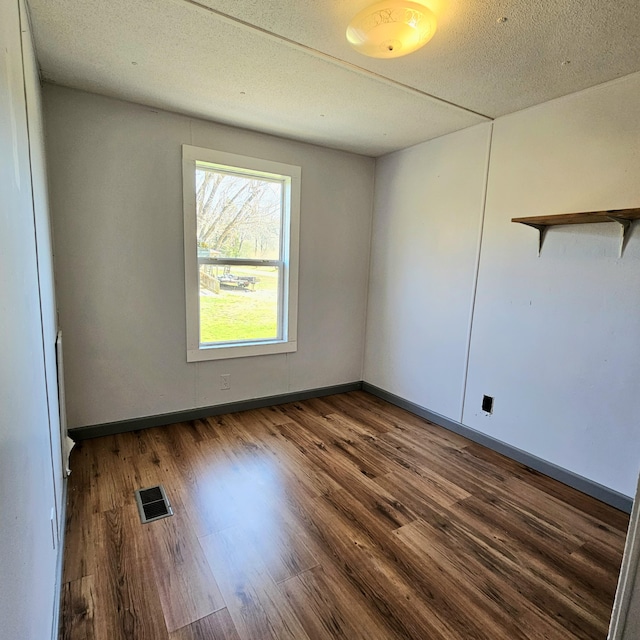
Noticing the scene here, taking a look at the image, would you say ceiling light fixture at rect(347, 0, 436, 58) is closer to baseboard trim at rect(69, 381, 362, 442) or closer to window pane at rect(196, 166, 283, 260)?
window pane at rect(196, 166, 283, 260)

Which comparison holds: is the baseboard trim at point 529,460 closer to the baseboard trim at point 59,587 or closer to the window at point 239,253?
the window at point 239,253

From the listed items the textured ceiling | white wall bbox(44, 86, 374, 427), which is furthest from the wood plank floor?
the textured ceiling

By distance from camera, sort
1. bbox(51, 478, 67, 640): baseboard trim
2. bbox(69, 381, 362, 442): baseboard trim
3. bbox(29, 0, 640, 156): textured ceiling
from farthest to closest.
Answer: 1. bbox(69, 381, 362, 442): baseboard trim
2. bbox(29, 0, 640, 156): textured ceiling
3. bbox(51, 478, 67, 640): baseboard trim

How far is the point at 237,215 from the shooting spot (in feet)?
10.5

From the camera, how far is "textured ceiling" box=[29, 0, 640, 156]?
1605mm

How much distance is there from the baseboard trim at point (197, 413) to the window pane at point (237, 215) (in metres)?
1.33

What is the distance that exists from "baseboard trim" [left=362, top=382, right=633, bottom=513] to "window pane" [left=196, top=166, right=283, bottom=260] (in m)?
1.96

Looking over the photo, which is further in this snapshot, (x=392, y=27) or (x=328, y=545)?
(x=328, y=545)

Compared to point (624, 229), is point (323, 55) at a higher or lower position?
higher

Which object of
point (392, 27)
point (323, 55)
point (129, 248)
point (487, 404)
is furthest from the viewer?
point (487, 404)

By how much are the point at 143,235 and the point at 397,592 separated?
2.72m

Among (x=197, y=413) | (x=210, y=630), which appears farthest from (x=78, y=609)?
(x=197, y=413)

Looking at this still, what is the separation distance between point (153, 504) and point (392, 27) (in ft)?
8.45

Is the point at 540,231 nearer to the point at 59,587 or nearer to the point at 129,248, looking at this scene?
the point at 129,248
